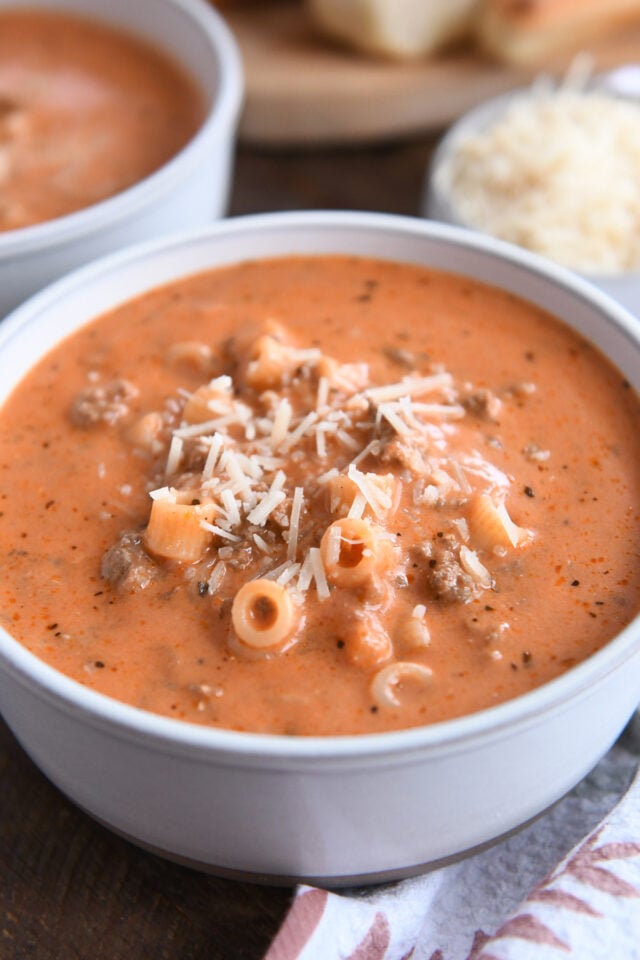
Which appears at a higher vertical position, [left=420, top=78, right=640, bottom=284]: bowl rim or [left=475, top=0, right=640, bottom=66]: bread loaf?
[left=475, top=0, right=640, bottom=66]: bread loaf

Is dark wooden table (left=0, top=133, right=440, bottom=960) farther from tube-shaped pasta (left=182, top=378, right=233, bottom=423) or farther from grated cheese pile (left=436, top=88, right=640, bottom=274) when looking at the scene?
grated cheese pile (left=436, top=88, right=640, bottom=274)

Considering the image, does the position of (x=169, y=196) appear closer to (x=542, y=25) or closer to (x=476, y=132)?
(x=476, y=132)

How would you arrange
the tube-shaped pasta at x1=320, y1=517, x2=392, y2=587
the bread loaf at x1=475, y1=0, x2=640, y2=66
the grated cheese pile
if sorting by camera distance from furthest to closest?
the bread loaf at x1=475, y1=0, x2=640, y2=66, the grated cheese pile, the tube-shaped pasta at x1=320, y1=517, x2=392, y2=587

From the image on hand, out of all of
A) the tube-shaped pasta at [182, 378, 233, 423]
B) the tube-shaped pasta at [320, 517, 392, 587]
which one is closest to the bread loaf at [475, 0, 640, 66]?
the tube-shaped pasta at [182, 378, 233, 423]

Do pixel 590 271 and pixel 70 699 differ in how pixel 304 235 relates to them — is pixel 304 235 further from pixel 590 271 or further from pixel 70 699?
pixel 70 699

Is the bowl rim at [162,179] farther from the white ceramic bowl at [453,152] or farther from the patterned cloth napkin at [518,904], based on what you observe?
the patterned cloth napkin at [518,904]
